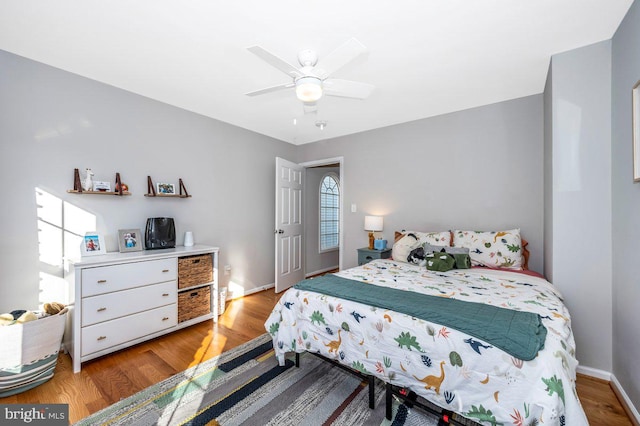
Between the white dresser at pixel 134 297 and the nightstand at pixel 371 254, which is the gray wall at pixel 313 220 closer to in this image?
the nightstand at pixel 371 254

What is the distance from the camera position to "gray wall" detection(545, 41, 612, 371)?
2004 mm

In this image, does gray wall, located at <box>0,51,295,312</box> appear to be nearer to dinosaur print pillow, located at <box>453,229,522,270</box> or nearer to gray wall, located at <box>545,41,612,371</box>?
dinosaur print pillow, located at <box>453,229,522,270</box>

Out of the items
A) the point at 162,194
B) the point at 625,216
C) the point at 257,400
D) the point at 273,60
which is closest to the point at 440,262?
the point at 625,216

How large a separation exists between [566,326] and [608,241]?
3.16ft

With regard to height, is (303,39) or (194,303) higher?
(303,39)

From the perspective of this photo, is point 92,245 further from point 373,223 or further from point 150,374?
point 373,223

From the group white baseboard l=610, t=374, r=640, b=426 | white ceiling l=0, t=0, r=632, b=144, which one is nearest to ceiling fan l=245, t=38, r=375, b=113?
white ceiling l=0, t=0, r=632, b=144

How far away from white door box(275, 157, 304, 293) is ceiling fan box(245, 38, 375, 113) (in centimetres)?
214

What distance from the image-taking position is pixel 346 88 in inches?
81.4

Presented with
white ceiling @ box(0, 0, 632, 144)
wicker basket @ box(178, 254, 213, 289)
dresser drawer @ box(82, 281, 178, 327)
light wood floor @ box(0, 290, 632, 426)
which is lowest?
light wood floor @ box(0, 290, 632, 426)

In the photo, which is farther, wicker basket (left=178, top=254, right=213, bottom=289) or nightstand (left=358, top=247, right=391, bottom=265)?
nightstand (left=358, top=247, right=391, bottom=265)

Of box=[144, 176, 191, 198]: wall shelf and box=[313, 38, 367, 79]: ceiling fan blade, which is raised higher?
box=[313, 38, 367, 79]: ceiling fan blade

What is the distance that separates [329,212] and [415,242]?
287cm

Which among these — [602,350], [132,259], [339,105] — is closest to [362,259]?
[339,105]
